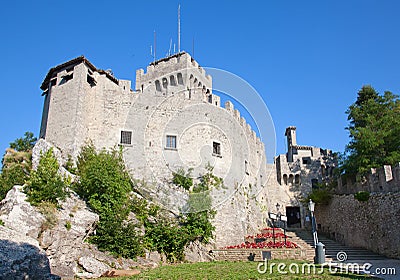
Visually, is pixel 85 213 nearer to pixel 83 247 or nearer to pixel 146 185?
pixel 83 247

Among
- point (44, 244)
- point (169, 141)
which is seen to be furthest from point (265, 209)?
point (44, 244)

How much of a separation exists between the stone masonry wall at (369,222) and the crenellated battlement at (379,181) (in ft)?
1.58

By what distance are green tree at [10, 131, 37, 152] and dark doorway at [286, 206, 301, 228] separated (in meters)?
23.5

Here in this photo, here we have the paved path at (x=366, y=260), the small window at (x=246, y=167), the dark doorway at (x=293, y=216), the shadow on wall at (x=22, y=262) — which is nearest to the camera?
the shadow on wall at (x=22, y=262)

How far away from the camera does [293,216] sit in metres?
31.5

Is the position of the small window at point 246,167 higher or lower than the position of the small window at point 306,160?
lower

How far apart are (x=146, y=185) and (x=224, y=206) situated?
197 inches

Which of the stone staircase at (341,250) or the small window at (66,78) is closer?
the stone staircase at (341,250)

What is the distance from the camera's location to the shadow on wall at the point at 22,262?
8.88 m

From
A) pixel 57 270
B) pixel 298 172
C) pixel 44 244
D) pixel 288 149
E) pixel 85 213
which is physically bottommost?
pixel 57 270

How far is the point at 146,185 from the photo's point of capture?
61.7 ft

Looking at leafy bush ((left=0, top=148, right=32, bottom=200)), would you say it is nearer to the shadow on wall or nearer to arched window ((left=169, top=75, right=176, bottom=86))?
the shadow on wall

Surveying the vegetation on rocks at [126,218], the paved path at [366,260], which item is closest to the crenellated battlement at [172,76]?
the vegetation on rocks at [126,218]

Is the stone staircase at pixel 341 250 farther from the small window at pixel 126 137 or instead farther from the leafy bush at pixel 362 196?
the small window at pixel 126 137
